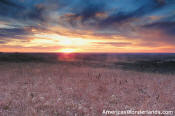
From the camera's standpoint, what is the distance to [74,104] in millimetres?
5172

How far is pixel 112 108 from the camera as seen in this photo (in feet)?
16.0

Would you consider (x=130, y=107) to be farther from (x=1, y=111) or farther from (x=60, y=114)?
(x=1, y=111)

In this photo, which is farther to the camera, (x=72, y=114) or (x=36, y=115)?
(x=72, y=114)

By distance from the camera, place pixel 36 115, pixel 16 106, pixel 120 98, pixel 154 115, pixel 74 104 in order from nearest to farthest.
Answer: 1. pixel 36 115
2. pixel 154 115
3. pixel 16 106
4. pixel 74 104
5. pixel 120 98

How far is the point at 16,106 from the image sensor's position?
485cm

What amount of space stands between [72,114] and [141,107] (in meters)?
2.97

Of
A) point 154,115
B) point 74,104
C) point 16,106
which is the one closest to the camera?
point 154,115

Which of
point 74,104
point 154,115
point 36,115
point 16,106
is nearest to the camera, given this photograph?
point 36,115

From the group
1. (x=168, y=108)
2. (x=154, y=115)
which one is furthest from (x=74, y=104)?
(x=168, y=108)

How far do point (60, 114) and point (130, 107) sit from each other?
2.99 meters

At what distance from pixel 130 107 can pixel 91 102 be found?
1.75 m

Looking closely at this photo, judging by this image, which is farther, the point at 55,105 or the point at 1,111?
the point at 55,105

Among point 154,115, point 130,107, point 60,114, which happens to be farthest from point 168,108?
point 60,114

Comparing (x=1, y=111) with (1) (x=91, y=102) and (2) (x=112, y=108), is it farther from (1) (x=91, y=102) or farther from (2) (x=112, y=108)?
(2) (x=112, y=108)
